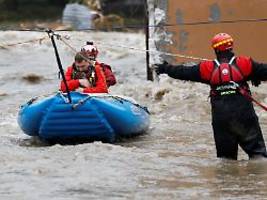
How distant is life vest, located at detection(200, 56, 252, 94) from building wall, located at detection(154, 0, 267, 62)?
22.4 feet

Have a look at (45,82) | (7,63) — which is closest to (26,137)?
(45,82)

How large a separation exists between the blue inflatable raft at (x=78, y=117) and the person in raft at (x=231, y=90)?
1704 millimetres

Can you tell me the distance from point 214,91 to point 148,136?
308cm

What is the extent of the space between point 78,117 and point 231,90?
2291 millimetres

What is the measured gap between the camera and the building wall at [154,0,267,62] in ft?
47.6

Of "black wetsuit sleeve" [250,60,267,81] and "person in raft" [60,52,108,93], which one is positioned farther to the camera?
"person in raft" [60,52,108,93]

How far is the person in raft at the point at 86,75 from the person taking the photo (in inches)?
391

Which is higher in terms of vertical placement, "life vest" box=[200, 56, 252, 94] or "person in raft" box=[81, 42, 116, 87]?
"life vest" box=[200, 56, 252, 94]

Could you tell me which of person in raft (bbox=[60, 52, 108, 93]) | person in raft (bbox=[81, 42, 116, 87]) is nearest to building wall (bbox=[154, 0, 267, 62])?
person in raft (bbox=[81, 42, 116, 87])

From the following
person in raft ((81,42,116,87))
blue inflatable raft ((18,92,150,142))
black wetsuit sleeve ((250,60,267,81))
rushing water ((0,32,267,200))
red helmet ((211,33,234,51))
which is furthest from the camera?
person in raft ((81,42,116,87))

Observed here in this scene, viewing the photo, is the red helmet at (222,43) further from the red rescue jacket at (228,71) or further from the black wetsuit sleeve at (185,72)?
the black wetsuit sleeve at (185,72)

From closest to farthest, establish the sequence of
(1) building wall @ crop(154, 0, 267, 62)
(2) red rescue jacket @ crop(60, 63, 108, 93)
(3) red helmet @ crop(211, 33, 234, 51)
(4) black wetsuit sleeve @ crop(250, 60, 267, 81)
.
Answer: (4) black wetsuit sleeve @ crop(250, 60, 267, 81) → (3) red helmet @ crop(211, 33, 234, 51) → (2) red rescue jacket @ crop(60, 63, 108, 93) → (1) building wall @ crop(154, 0, 267, 62)

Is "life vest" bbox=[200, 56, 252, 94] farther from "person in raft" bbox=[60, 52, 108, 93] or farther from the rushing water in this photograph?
"person in raft" bbox=[60, 52, 108, 93]

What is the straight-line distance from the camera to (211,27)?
49.1ft
